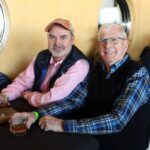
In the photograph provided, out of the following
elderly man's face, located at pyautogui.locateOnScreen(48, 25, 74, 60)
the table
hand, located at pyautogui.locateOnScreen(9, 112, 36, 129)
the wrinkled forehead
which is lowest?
the table

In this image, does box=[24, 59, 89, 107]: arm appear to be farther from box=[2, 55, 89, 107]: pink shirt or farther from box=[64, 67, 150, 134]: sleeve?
box=[64, 67, 150, 134]: sleeve

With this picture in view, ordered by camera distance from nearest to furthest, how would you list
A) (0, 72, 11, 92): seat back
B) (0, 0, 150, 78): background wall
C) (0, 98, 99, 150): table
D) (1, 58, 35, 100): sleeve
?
(0, 98, 99, 150): table → (1, 58, 35, 100): sleeve → (0, 72, 11, 92): seat back → (0, 0, 150, 78): background wall

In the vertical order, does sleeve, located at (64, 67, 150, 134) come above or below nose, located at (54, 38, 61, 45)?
below

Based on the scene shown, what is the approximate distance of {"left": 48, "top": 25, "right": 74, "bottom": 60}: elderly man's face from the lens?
7.09 ft

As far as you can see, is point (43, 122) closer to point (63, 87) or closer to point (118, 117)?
point (118, 117)

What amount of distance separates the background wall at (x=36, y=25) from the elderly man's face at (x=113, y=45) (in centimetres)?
118

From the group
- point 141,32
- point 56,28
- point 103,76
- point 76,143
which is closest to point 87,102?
point 103,76

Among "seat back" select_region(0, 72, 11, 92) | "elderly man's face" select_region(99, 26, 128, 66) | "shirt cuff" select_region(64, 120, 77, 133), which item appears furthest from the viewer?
"seat back" select_region(0, 72, 11, 92)

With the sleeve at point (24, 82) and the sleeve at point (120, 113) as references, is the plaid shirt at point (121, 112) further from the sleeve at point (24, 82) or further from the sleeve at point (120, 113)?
the sleeve at point (24, 82)

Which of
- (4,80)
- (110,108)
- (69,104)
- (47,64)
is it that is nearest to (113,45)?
(110,108)

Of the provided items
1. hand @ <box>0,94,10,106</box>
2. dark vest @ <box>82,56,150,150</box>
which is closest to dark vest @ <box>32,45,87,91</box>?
hand @ <box>0,94,10,106</box>

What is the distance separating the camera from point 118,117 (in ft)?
4.87

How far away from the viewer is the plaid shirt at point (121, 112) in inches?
58.2

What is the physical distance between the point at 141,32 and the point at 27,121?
2655 millimetres
